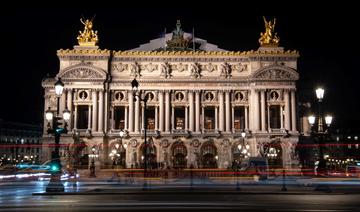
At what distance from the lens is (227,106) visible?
89438 millimetres

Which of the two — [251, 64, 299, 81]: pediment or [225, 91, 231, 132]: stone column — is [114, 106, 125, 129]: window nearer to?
[225, 91, 231, 132]: stone column

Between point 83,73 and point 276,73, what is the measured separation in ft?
114

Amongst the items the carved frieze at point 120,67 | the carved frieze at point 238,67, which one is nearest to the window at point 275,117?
the carved frieze at point 238,67

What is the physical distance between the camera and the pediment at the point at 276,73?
88250mm

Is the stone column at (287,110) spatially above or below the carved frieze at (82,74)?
below

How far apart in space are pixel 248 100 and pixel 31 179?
46.0m

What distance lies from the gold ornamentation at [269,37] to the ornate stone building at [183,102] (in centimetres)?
19

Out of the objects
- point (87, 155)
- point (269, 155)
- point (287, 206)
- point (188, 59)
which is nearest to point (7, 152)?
point (87, 155)

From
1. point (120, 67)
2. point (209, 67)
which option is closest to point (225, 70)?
point (209, 67)

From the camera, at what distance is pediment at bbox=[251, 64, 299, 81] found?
88.2 meters

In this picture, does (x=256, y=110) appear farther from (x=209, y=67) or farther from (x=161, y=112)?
(x=161, y=112)

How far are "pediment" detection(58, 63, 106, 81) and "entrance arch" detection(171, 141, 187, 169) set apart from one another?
17848 millimetres

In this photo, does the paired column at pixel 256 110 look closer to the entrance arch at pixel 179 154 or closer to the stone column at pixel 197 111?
the stone column at pixel 197 111

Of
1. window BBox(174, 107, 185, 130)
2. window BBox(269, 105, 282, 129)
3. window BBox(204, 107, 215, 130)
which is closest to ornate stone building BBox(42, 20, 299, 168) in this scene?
window BBox(269, 105, 282, 129)
